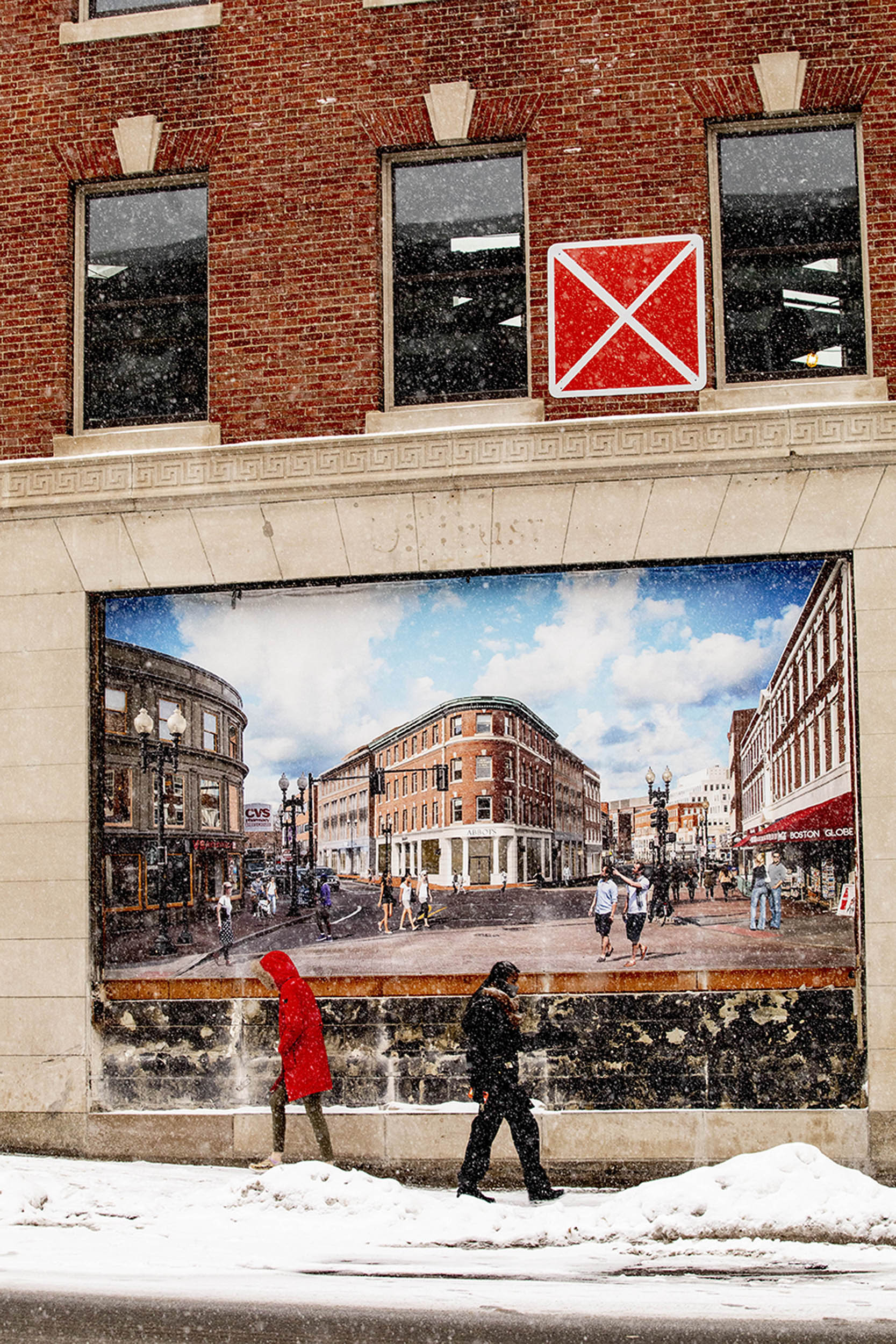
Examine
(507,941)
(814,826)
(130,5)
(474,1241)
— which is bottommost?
(474,1241)

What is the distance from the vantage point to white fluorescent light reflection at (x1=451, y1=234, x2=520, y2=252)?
37.9ft

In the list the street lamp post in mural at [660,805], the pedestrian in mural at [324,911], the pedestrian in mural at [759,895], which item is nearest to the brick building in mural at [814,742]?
the pedestrian in mural at [759,895]

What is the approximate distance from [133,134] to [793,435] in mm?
6471

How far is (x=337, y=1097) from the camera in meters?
10.9

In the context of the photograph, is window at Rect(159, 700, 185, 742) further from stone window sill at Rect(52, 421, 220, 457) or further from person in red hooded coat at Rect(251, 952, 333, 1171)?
person in red hooded coat at Rect(251, 952, 333, 1171)

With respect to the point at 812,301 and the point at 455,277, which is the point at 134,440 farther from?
the point at 812,301

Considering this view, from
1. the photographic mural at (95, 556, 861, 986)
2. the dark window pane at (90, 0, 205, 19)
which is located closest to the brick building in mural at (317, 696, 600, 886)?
the photographic mural at (95, 556, 861, 986)

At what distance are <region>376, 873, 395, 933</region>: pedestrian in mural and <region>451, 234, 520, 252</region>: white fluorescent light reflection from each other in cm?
560

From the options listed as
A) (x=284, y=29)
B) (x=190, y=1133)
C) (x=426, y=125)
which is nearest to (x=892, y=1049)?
(x=190, y=1133)

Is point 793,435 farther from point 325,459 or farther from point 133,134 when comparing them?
point 133,134

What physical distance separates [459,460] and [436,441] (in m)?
0.25

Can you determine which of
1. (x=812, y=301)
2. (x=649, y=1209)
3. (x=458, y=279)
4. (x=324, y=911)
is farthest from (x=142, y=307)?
(x=649, y=1209)

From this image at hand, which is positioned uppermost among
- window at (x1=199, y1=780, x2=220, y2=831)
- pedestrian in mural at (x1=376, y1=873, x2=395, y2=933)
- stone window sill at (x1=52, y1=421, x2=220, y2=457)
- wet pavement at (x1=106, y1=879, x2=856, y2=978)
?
stone window sill at (x1=52, y1=421, x2=220, y2=457)

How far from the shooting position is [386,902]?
1138 cm
